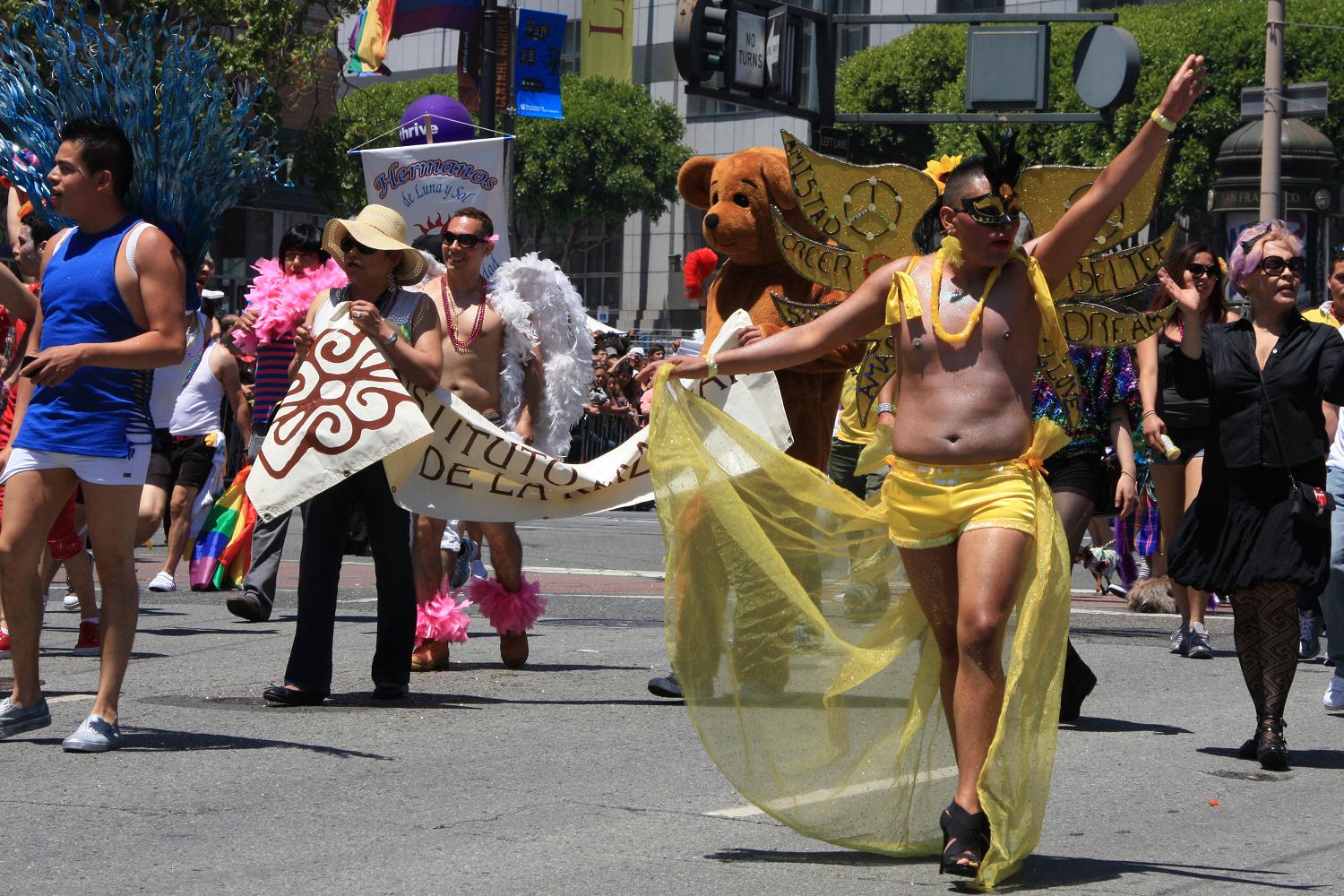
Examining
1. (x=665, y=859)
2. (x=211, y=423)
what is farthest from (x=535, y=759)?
(x=211, y=423)

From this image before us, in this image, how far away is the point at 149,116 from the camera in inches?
254

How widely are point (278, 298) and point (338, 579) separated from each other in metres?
2.69

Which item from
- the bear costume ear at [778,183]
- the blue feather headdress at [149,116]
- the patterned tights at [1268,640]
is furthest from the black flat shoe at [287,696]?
the patterned tights at [1268,640]

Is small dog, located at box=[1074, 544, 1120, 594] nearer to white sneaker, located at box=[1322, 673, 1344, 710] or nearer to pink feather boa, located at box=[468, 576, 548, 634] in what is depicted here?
white sneaker, located at box=[1322, 673, 1344, 710]

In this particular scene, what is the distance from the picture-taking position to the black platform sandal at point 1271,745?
21.6ft

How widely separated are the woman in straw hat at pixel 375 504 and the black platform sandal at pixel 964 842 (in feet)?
10.6

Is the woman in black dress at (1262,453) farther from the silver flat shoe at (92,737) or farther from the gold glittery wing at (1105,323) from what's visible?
the silver flat shoe at (92,737)

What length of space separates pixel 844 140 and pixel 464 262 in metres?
8.95

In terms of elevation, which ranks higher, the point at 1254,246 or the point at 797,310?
the point at 1254,246

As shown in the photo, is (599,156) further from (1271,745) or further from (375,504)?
(1271,745)

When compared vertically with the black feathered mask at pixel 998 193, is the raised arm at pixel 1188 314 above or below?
below

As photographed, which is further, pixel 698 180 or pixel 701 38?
pixel 701 38

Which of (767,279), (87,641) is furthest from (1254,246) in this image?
(87,641)

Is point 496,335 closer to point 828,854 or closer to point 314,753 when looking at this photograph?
point 314,753
